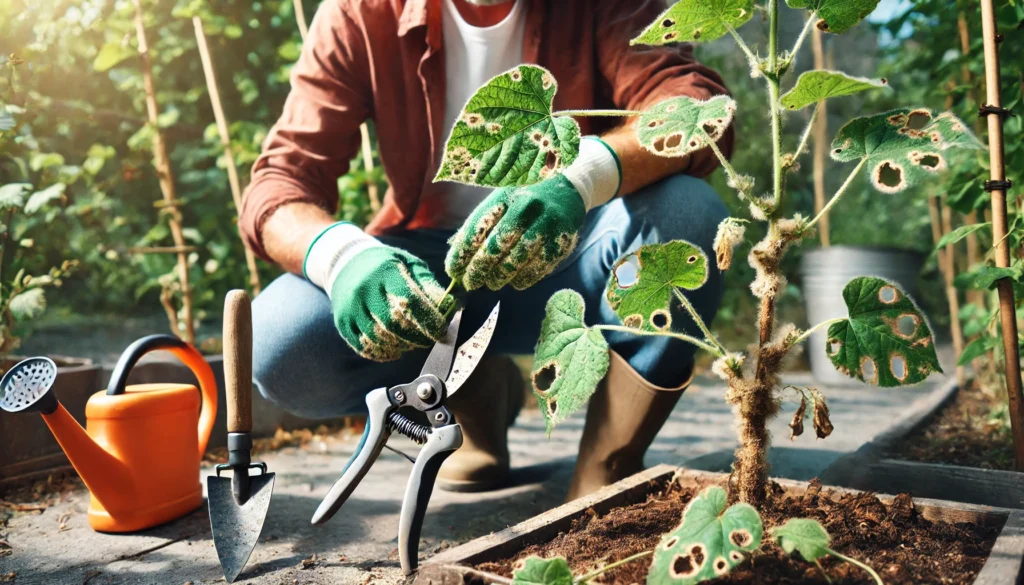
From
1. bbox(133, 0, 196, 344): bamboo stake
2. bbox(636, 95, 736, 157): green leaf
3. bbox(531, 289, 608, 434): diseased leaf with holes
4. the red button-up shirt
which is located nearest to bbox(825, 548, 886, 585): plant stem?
bbox(531, 289, 608, 434): diseased leaf with holes

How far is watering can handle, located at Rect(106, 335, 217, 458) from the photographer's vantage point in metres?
1.39

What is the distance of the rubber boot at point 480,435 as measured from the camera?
5.55 ft

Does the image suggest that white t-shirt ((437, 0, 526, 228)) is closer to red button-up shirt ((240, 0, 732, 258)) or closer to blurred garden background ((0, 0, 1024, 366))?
red button-up shirt ((240, 0, 732, 258))

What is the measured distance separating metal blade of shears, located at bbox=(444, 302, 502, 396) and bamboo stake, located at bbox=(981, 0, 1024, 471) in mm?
829

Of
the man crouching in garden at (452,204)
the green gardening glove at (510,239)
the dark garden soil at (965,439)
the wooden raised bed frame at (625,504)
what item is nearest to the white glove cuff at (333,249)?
the man crouching in garden at (452,204)

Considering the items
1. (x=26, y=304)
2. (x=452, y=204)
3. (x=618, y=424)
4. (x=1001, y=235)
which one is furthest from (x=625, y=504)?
(x=26, y=304)

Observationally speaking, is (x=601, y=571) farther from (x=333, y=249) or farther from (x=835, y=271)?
(x=835, y=271)

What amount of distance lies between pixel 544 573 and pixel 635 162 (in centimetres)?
79

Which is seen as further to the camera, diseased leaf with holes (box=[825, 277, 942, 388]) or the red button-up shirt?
the red button-up shirt

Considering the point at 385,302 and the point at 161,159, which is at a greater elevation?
the point at 161,159

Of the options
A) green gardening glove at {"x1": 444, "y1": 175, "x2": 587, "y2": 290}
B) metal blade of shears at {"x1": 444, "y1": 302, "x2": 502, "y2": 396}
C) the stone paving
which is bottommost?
the stone paving

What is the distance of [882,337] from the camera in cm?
86

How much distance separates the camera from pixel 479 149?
0.87 metres

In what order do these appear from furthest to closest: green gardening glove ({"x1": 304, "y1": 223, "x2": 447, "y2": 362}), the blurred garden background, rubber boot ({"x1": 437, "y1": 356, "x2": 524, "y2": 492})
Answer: the blurred garden background < rubber boot ({"x1": 437, "y1": 356, "x2": 524, "y2": 492}) < green gardening glove ({"x1": 304, "y1": 223, "x2": 447, "y2": 362})
